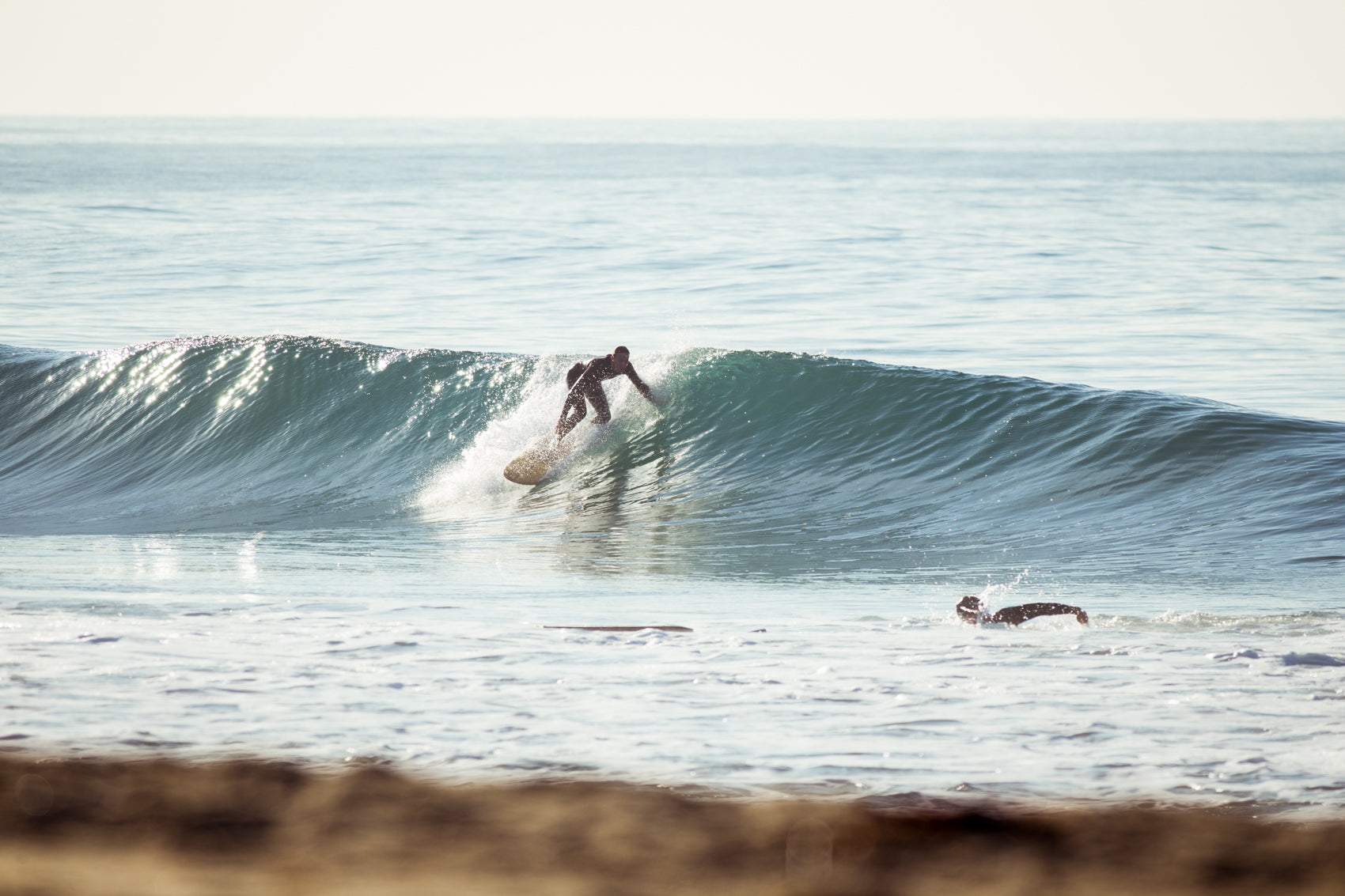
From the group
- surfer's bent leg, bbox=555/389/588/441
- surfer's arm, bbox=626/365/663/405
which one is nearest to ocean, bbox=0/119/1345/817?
surfer's bent leg, bbox=555/389/588/441

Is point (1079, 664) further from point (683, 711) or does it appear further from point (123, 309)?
point (123, 309)

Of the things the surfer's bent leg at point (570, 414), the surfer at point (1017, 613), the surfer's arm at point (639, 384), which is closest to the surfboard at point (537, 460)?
the surfer's bent leg at point (570, 414)

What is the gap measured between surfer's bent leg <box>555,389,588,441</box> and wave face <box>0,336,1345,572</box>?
282mm

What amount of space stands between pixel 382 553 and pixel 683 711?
479 centimetres

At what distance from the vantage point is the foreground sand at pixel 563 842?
3.21 metres

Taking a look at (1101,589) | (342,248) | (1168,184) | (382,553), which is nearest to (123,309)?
(342,248)

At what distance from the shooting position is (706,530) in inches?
397

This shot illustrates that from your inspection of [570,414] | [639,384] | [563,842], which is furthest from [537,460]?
[563,842]

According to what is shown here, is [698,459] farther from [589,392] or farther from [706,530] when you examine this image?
[706,530]

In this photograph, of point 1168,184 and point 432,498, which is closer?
point 432,498

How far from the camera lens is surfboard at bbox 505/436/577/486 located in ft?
39.2

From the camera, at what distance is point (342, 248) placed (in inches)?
1538

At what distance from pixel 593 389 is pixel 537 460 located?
120 centimetres

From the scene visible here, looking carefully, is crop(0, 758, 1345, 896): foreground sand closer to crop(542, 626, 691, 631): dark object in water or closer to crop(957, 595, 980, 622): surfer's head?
crop(542, 626, 691, 631): dark object in water
